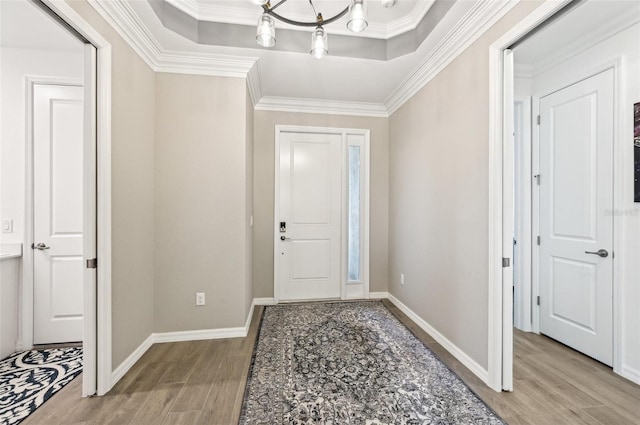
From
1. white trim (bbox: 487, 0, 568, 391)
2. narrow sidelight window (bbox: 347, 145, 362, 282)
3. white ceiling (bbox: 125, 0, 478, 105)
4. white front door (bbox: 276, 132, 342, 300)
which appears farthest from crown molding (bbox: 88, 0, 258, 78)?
white trim (bbox: 487, 0, 568, 391)

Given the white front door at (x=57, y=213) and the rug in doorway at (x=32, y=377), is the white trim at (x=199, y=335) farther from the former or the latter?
the white front door at (x=57, y=213)

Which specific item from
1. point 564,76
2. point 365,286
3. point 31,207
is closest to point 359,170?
point 365,286

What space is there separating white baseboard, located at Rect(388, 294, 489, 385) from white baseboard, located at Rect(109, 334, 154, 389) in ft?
8.39

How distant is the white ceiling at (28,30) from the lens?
1.94 m

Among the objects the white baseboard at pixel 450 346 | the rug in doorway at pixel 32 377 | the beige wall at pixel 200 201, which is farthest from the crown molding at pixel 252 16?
the rug in doorway at pixel 32 377

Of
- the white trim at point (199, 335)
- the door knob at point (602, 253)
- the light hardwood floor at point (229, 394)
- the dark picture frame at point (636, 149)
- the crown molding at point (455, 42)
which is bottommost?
the light hardwood floor at point (229, 394)

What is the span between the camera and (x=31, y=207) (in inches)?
92.7

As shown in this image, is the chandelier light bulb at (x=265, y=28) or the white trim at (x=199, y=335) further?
the white trim at (x=199, y=335)

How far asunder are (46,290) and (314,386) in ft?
8.09

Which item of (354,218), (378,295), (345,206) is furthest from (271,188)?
(378,295)

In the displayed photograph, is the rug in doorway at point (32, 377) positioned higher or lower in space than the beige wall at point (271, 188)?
lower

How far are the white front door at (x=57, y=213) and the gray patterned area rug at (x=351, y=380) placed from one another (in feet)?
5.74

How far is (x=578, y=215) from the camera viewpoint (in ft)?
7.71

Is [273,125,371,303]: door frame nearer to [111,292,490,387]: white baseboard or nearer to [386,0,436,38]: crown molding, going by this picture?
[111,292,490,387]: white baseboard
